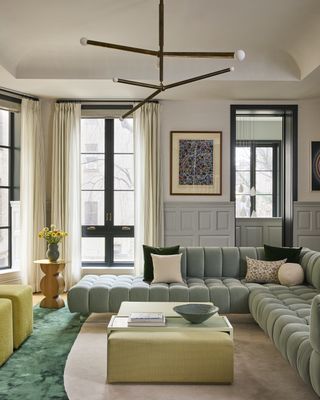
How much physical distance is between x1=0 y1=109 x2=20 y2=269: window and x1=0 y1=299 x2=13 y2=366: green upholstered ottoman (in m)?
2.78

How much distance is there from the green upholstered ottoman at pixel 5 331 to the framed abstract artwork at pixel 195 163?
142 inches

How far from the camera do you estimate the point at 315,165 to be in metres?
6.85

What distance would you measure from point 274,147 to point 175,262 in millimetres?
5053

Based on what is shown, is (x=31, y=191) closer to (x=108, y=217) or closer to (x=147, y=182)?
(x=108, y=217)

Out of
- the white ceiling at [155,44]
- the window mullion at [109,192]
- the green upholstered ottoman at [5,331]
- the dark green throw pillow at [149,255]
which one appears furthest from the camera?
the window mullion at [109,192]

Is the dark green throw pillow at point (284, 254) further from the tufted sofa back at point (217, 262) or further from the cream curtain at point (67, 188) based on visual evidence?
the cream curtain at point (67, 188)

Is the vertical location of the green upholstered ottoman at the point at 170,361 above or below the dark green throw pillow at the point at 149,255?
below

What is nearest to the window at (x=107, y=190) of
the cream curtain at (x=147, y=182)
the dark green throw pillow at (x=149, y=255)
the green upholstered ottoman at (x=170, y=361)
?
the cream curtain at (x=147, y=182)

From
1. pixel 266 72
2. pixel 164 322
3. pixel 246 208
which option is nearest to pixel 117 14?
pixel 266 72

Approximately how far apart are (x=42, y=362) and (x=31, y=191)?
10.9ft

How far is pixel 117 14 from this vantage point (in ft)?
14.5

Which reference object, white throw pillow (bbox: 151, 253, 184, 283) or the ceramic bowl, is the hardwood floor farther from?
the ceramic bowl

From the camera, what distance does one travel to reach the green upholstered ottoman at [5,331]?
3477 millimetres

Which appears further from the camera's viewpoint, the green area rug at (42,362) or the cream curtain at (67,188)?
the cream curtain at (67,188)
